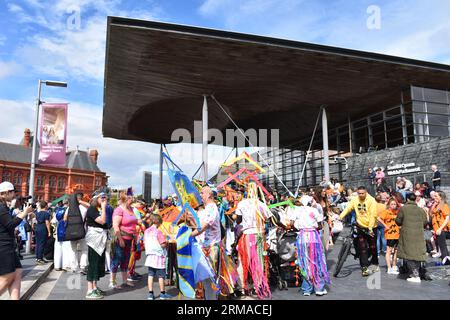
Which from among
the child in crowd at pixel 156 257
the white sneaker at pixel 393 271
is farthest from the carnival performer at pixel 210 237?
the white sneaker at pixel 393 271

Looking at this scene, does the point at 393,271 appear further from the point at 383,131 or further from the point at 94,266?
the point at 383,131

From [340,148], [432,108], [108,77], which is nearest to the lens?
[108,77]

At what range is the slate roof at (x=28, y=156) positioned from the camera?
75.1 m

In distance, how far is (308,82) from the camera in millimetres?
18828

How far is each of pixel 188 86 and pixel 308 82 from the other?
647 cm

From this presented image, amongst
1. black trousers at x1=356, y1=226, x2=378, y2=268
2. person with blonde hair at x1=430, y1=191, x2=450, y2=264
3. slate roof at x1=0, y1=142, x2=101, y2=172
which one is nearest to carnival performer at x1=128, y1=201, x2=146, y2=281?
black trousers at x1=356, y1=226, x2=378, y2=268

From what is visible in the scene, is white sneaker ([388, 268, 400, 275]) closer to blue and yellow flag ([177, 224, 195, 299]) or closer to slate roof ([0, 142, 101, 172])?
blue and yellow flag ([177, 224, 195, 299])

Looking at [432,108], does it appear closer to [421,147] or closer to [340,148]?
[421,147]

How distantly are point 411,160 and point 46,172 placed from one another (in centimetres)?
7659

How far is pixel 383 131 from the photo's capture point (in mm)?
24000

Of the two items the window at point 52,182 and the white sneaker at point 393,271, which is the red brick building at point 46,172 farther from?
the white sneaker at point 393,271

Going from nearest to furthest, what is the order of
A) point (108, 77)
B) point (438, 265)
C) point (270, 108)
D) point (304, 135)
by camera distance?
point (438, 265)
point (108, 77)
point (270, 108)
point (304, 135)
